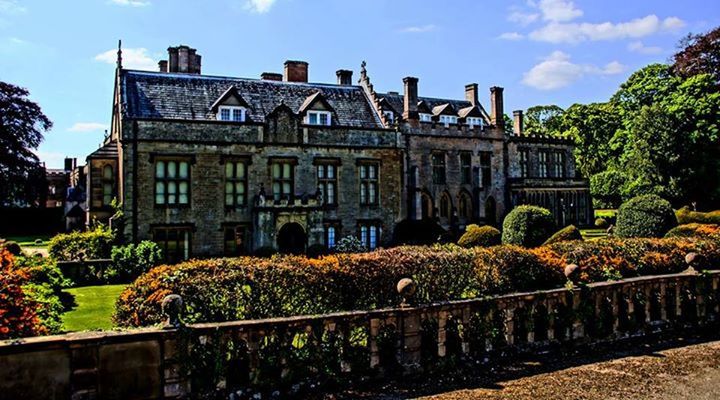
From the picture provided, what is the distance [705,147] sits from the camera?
37500 millimetres

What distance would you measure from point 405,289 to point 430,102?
31.4 metres

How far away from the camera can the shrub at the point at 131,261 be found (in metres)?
20.6

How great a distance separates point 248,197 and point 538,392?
20395 mm

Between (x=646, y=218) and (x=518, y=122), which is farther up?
(x=518, y=122)

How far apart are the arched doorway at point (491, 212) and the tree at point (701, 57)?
19.1m

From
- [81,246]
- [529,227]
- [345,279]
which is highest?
Answer: [529,227]

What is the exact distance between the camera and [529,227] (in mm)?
24484

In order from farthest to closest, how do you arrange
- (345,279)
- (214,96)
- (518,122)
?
1. (518,122)
2. (214,96)
3. (345,279)

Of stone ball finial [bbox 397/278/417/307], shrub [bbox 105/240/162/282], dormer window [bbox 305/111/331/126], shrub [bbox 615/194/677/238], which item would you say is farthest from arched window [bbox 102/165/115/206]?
shrub [bbox 615/194/677/238]

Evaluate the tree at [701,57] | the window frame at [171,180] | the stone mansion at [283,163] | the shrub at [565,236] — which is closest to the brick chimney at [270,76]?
the stone mansion at [283,163]

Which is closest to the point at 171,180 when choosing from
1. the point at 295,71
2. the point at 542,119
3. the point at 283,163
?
the point at 283,163

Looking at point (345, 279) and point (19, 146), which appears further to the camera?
point (19, 146)

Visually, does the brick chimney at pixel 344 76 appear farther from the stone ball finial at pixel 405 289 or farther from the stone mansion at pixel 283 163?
the stone ball finial at pixel 405 289

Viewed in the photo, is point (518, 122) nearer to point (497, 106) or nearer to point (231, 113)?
point (497, 106)
